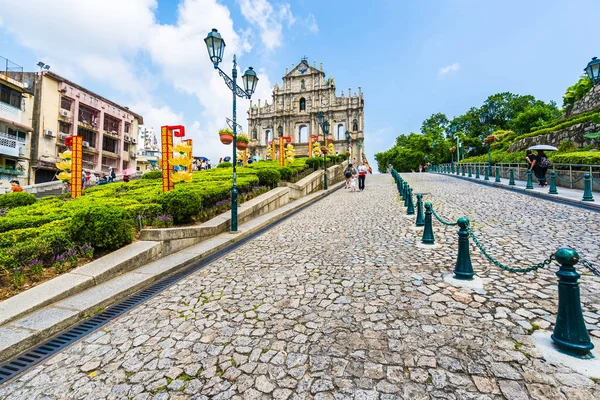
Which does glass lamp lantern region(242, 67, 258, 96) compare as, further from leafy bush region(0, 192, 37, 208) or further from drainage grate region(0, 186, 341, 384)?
leafy bush region(0, 192, 37, 208)

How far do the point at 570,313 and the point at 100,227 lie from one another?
6.70 meters

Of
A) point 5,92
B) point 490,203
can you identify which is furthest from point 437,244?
point 5,92

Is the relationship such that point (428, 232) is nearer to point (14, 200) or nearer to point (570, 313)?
point (570, 313)

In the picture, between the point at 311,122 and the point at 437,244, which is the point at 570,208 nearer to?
the point at 437,244

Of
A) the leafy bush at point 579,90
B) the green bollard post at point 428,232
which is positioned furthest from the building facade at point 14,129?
the leafy bush at point 579,90

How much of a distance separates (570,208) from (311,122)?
→ 5419 cm

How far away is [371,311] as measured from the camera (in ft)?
11.5

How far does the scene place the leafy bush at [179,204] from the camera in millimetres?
7527

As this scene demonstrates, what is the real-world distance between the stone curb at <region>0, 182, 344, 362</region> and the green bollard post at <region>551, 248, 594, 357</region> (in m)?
5.32

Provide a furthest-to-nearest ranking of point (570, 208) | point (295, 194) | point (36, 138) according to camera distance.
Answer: point (36, 138)
point (295, 194)
point (570, 208)

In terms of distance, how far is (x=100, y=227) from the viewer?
17.7ft

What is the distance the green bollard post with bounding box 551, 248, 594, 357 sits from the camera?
2.47 metres

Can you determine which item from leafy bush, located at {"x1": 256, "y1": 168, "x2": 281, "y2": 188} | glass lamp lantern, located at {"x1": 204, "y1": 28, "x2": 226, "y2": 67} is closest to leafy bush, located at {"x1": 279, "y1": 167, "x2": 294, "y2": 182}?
leafy bush, located at {"x1": 256, "y1": 168, "x2": 281, "y2": 188}

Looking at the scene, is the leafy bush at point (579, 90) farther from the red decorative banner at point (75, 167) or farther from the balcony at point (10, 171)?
the balcony at point (10, 171)
